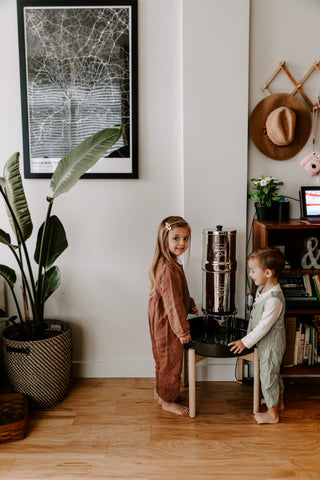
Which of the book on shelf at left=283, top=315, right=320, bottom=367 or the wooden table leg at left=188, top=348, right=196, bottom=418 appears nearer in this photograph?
the wooden table leg at left=188, top=348, right=196, bottom=418

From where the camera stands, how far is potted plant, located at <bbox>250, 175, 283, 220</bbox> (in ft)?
8.29

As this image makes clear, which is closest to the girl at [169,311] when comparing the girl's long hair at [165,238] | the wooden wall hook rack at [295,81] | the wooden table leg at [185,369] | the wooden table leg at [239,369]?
the girl's long hair at [165,238]

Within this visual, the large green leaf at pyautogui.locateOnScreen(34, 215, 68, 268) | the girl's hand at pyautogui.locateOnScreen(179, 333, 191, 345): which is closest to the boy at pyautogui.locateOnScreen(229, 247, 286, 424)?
the girl's hand at pyautogui.locateOnScreen(179, 333, 191, 345)

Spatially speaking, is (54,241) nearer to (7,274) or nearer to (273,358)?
(7,274)

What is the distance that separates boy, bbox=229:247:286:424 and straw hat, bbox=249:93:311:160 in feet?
2.28

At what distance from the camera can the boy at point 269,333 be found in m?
2.24

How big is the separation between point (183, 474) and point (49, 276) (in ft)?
4.13

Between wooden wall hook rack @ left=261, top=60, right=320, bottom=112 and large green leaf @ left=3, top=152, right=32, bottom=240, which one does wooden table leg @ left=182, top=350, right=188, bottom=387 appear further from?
wooden wall hook rack @ left=261, top=60, right=320, bottom=112

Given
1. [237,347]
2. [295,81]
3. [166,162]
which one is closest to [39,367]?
[237,347]

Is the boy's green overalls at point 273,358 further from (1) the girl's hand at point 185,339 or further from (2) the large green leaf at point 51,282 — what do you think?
(2) the large green leaf at point 51,282

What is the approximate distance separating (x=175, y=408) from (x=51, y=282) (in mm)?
993

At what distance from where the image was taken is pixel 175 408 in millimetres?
2357

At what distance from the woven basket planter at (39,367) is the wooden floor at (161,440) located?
96mm

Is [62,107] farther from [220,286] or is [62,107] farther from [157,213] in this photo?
[220,286]
